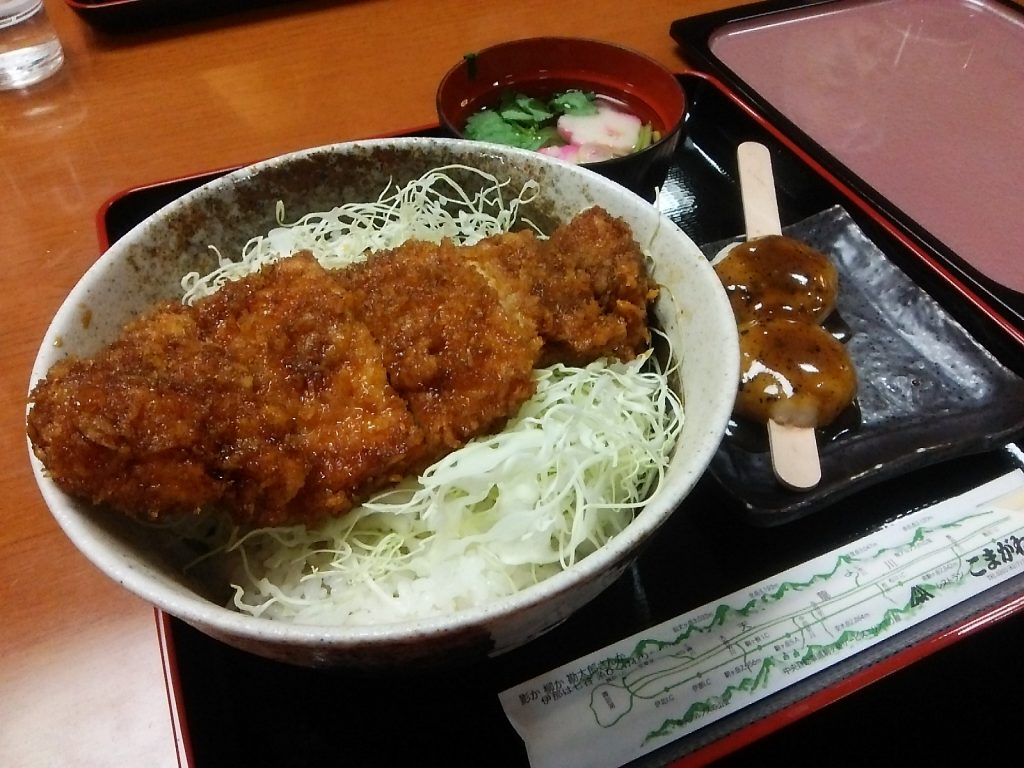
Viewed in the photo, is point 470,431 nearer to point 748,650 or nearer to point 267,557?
point 267,557

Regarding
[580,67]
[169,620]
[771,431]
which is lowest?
[771,431]

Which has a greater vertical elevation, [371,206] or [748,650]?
[371,206]

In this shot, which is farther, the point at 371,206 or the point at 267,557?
the point at 371,206

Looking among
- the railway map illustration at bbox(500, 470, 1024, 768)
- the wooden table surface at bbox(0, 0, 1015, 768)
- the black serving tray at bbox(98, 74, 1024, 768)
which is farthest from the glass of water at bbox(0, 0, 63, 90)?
the railway map illustration at bbox(500, 470, 1024, 768)

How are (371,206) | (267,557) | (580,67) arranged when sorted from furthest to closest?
(580,67) < (371,206) < (267,557)

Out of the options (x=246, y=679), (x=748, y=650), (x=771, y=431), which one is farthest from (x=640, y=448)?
(x=246, y=679)

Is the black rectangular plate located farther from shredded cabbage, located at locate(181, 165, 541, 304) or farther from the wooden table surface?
shredded cabbage, located at locate(181, 165, 541, 304)
